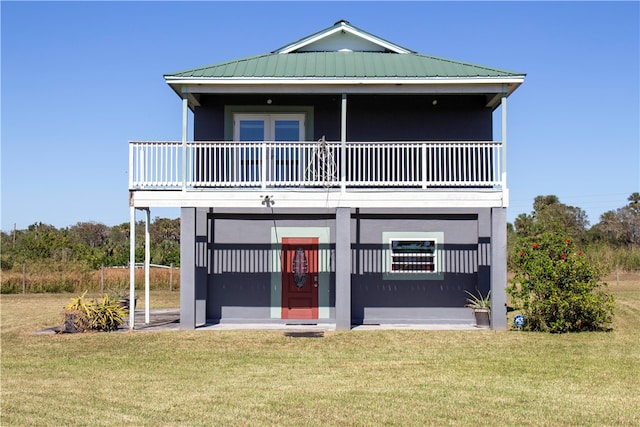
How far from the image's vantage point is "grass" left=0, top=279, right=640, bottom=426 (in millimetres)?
9383

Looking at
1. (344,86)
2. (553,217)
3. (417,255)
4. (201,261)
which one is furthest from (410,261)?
(553,217)

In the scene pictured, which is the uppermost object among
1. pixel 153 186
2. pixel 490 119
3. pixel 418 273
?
pixel 490 119

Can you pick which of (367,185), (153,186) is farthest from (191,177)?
(367,185)

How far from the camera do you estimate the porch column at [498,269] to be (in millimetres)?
16906

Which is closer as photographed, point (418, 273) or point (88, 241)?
point (418, 273)

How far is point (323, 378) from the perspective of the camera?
1201cm

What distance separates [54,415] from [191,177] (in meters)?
9.42

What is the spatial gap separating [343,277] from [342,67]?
483cm

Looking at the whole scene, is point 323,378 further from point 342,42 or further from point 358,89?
point 342,42

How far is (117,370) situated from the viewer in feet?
42.0

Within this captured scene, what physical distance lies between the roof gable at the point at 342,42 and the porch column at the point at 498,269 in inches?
211

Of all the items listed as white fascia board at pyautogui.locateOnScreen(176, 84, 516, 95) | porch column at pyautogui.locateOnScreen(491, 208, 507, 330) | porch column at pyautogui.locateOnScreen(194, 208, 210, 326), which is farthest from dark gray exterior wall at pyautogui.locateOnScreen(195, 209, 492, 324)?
white fascia board at pyautogui.locateOnScreen(176, 84, 516, 95)

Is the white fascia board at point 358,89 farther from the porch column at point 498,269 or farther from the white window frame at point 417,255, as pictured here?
the white window frame at point 417,255

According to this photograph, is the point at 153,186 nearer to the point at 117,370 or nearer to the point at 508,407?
the point at 117,370
